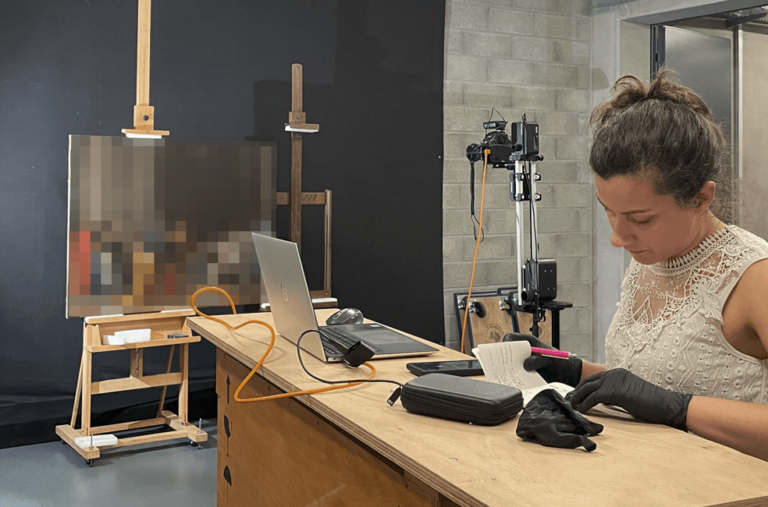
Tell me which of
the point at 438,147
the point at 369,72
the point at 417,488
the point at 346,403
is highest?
the point at 369,72

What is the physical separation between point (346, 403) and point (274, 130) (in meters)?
2.81

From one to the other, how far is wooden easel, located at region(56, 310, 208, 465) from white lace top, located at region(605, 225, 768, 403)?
7.59 ft

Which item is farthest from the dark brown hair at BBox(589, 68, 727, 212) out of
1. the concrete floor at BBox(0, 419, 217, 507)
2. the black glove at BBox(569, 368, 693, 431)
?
the concrete floor at BBox(0, 419, 217, 507)

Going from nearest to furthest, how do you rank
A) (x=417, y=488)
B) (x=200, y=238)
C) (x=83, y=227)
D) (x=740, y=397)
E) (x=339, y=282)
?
(x=417, y=488)
(x=740, y=397)
(x=83, y=227)
(x=200, y=238)
(x=339, y=282)

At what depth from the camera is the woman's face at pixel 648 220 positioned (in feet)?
4.53

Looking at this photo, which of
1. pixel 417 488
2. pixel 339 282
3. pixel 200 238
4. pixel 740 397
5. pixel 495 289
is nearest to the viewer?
pixel 417 488

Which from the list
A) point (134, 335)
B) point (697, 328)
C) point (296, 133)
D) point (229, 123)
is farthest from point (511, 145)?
point (697, 328)

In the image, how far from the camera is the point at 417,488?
1.25 meters

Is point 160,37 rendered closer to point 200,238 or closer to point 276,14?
point 276,14

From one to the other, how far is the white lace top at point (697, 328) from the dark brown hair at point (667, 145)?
4.5 inches

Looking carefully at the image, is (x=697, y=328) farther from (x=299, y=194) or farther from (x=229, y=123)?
(x=229, y=123)

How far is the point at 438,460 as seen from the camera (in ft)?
3.61

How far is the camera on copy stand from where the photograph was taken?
135 inches

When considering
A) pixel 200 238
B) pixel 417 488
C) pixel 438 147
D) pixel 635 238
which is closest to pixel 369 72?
pixel 438 147
